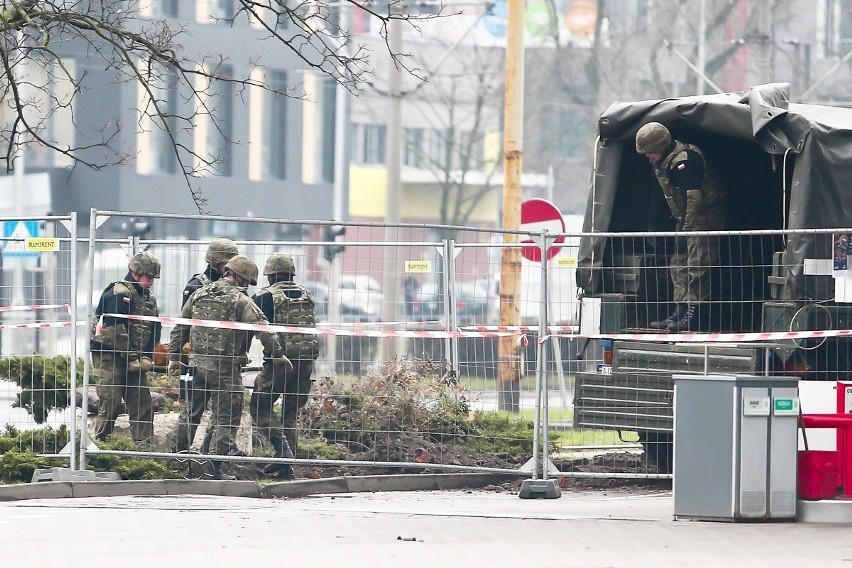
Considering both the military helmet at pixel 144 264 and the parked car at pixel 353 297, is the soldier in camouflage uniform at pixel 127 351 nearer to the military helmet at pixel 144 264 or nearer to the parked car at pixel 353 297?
the military helmet at pixel 144 264

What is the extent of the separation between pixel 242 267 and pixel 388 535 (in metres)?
3.57

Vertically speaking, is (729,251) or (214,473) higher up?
(729,251)

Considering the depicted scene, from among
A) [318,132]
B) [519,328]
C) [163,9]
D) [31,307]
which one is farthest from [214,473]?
[318,132]

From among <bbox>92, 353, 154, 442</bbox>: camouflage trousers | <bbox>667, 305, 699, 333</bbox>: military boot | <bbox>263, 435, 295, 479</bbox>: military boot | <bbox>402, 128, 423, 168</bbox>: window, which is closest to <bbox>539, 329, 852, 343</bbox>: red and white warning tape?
<bbox>667, 305, 699, 333</bbox>: military boot

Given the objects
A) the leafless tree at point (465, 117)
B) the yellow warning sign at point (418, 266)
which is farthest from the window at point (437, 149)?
the yellow warning sign at point (418, 266)

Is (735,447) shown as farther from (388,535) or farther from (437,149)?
(437,149)

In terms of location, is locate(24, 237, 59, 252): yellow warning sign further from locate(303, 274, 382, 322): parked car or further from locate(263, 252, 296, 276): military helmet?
locate(303, 274, 382, 322): parked car

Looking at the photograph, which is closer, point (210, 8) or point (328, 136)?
point (210, 8)

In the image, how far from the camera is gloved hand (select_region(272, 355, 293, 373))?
1303 cm

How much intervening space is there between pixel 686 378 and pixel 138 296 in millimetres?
4960

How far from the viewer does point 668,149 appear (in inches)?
517

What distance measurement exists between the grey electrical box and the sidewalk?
0.46 ft

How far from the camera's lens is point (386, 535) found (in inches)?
399

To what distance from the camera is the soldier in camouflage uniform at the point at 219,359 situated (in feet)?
42.0
